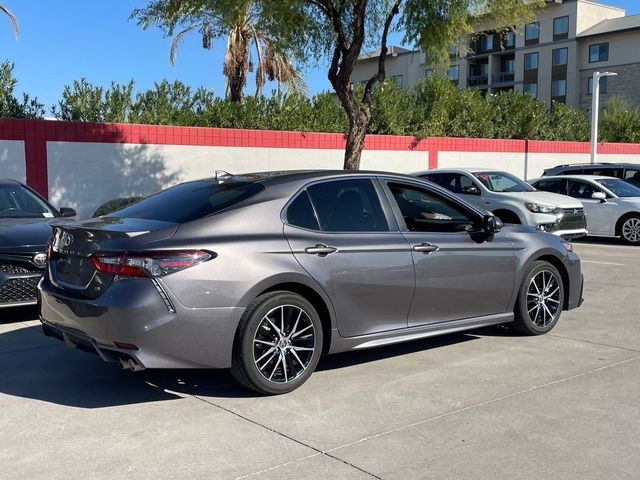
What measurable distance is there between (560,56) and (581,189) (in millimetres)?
47961

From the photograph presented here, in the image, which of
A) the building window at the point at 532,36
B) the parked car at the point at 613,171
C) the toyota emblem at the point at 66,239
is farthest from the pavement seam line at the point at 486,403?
the building window at the point at 532,36

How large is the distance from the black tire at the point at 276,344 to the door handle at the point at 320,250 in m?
0.34

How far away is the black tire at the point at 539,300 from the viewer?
6738 mm

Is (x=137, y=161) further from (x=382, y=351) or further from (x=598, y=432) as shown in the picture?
(x=598, y=432)

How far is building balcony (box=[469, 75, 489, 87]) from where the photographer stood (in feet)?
219

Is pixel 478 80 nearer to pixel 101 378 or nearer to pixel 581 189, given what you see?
pixel 581 189

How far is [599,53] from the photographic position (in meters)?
57.4

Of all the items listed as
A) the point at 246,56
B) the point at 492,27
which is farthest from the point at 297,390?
the point at 246,56

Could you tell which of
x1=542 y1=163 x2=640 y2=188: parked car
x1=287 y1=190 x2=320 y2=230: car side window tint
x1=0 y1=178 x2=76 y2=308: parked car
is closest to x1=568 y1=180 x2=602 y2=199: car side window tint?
x1=542 y1=163 x2=640 y2=188: parked car

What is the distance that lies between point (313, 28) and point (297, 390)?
11537 mm

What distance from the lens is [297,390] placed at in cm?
532

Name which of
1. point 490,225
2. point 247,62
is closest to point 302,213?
point 490,225

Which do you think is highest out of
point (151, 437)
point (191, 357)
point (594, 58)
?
point (594, 58)

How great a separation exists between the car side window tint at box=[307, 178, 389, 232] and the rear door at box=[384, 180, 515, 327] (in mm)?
204
